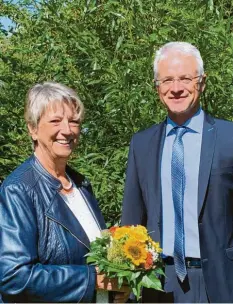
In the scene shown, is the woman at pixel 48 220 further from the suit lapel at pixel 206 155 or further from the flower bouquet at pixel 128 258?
the suit lapel at pixel 206 155

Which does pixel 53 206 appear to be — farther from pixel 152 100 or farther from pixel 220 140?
pixel 152 100

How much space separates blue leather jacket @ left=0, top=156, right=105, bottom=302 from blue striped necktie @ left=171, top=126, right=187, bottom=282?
67 centimetres

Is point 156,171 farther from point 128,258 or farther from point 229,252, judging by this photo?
point 128,258

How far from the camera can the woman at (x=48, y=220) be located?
10.2 ft

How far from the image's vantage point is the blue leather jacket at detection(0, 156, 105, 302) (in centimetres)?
309

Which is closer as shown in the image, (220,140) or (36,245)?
(36,245)

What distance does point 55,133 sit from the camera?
11.0 ft

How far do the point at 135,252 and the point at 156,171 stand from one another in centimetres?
86

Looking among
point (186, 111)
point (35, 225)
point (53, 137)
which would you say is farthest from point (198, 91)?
point (35, 225)

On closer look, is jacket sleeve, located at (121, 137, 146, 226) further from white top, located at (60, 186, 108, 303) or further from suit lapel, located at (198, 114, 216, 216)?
white top, located at (60, 186, 108, 303)

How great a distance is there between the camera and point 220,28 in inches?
193

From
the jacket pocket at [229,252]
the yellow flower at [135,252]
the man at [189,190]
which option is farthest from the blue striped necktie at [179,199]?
the yellow flower at [135,252]

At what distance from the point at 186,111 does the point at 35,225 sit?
1192 millimetres

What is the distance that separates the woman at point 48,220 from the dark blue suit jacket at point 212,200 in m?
0.56
